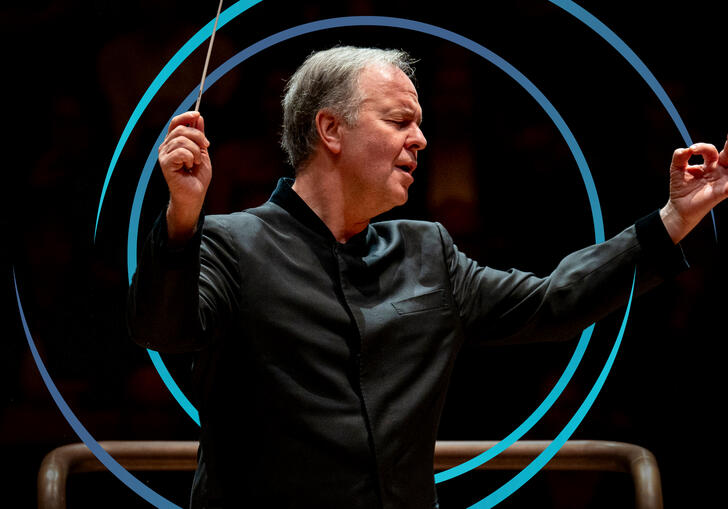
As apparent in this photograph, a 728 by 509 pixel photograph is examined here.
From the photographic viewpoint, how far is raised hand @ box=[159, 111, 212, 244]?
1689 mm

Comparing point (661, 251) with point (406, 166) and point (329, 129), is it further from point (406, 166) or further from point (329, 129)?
point (329, 129)

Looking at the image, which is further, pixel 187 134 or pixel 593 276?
pixel 593 276

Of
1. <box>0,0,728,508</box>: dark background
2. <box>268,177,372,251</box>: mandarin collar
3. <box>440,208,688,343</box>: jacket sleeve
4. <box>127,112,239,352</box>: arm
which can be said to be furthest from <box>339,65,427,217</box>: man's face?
<box>0,0,728,508</box>: dark background

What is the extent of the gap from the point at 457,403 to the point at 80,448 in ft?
4.28

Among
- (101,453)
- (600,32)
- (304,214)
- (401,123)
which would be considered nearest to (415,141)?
(401,123)

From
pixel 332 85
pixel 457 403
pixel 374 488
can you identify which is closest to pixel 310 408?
pixel 374 488

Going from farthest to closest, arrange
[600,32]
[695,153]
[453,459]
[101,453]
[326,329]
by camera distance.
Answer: [600,32], [453,459], [101,453], [695,153], [326,329]

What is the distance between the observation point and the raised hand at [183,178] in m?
1.69

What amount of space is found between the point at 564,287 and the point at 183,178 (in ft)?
3.30

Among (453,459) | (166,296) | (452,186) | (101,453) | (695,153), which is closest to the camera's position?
(166,296)

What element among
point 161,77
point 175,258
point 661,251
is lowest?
point 661,251

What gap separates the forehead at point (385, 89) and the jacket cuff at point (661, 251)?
645 millimetres

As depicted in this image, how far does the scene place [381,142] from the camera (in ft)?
7.21

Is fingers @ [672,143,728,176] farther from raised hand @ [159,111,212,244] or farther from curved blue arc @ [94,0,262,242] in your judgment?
curved blue arc @ [94,0,262,242]
